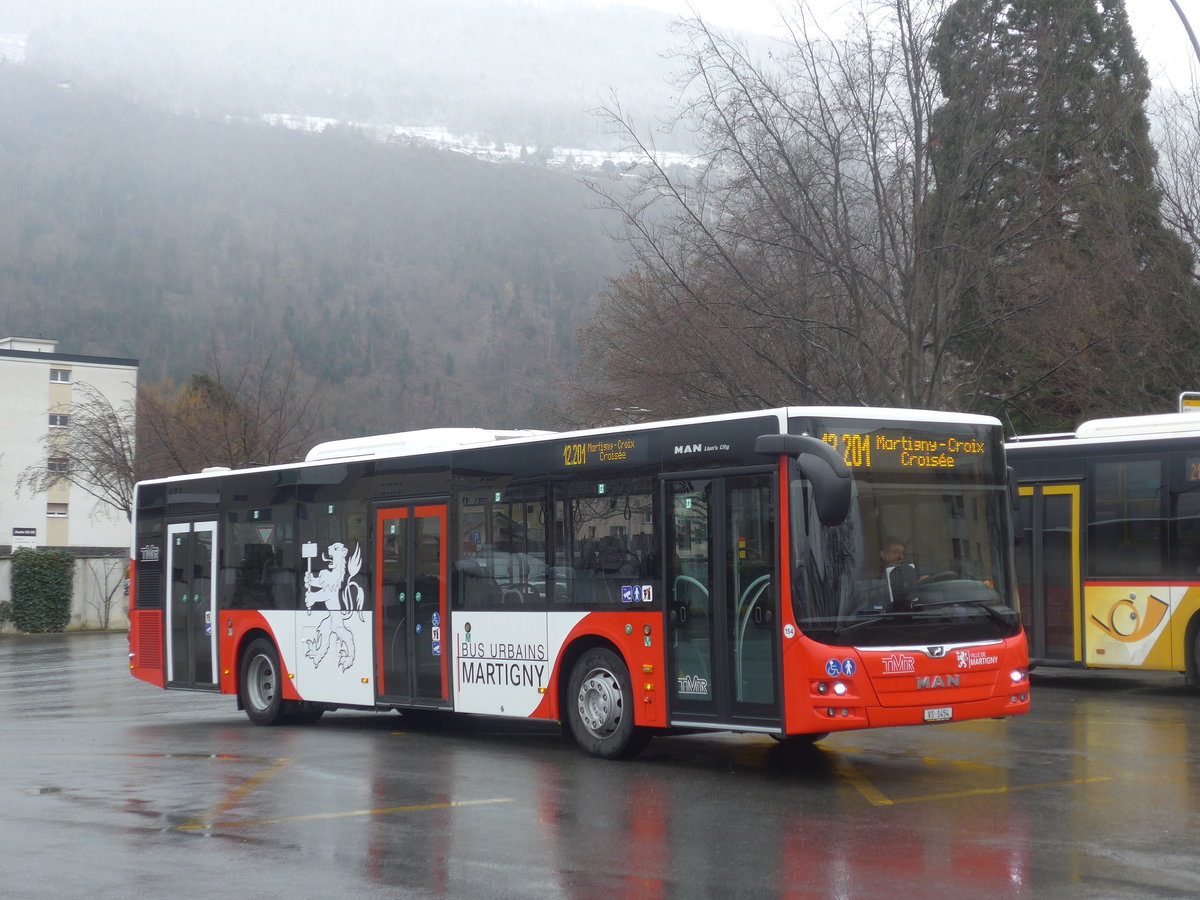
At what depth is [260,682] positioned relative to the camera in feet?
55.1

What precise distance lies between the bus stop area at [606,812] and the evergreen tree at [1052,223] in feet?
28.5

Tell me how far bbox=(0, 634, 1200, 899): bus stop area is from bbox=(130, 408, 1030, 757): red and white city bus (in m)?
0.61

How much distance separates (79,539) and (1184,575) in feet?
251

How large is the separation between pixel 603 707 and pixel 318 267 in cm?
15408

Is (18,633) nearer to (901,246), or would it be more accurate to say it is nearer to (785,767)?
(901,246)

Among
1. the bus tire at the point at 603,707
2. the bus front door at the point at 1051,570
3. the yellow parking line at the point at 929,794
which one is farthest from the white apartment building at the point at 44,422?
the yellow parking line at the point at 929,794

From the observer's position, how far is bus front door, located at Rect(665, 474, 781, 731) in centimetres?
1079

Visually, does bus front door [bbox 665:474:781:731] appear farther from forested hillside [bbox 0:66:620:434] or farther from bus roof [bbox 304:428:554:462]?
forested hillside [bbox 0:66:620:434]

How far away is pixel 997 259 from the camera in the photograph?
2262 centimetres

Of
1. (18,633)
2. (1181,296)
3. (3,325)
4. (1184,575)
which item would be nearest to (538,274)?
(3,325)

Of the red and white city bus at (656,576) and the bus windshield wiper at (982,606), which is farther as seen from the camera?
the bus windshield wiper at (982,606)

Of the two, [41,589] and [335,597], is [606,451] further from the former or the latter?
[41,589]

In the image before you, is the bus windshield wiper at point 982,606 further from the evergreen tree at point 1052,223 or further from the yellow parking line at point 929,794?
the evergreen tree at point 1052,223

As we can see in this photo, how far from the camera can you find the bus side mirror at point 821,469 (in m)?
9.97
